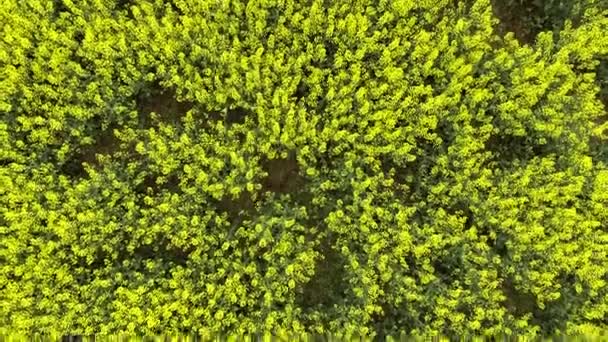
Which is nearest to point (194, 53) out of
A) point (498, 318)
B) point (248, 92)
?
point (248, 92)

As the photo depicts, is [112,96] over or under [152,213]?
over

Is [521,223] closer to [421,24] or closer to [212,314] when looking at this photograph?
[421,24]

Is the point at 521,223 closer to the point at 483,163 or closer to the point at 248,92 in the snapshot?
the point at 483,163

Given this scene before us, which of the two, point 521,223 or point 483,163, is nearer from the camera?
point 521,223

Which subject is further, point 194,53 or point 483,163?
point 483,163

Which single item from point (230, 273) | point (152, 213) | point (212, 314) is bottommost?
point (212, 314)

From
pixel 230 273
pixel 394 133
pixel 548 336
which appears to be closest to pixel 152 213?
pixel 230 273
